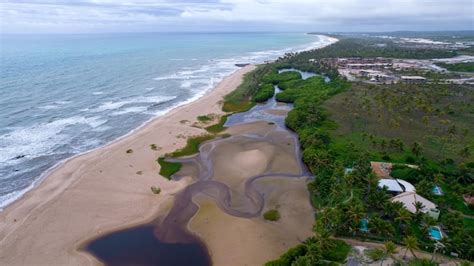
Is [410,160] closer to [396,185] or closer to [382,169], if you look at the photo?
[382,169]

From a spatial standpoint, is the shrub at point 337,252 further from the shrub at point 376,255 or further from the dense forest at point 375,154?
the shrub at point 376,255

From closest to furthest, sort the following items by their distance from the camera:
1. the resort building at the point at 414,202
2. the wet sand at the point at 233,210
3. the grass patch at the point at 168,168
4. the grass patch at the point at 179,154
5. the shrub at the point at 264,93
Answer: the wet sand at the point at 233,210
the resort building at the point at 414,202
the grass patch at the point at 168,168
the grass patch at the point at 179,154
the shrub at the point at 264,93

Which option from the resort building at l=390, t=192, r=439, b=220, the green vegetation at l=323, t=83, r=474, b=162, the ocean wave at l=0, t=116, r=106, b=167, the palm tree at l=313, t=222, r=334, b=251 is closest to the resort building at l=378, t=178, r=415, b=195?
the resort building at l=390, t=192, r=439, b=220

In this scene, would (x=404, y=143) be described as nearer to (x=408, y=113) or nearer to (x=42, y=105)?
(x=408, y=113)

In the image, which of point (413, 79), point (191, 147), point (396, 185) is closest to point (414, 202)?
point (396, 185)

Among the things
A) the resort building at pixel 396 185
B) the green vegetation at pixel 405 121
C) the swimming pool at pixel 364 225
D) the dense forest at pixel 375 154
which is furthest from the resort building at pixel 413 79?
the swimming pool at pixel 364 225

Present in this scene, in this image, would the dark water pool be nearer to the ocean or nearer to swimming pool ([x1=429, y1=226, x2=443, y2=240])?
the ocean

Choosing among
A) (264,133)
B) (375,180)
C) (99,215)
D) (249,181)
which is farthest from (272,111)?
(99,215)
